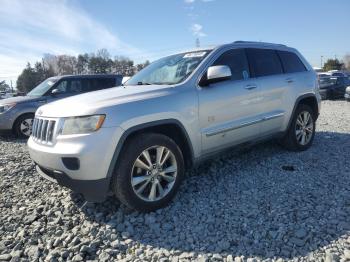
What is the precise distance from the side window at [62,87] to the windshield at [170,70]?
529cm

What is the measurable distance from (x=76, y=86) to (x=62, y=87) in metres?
0.43

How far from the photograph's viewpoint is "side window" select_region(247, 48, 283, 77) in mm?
4832

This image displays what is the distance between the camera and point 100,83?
10.2 meters

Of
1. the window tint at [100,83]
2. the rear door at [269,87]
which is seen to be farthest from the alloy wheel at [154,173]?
the window tint at [100,83]

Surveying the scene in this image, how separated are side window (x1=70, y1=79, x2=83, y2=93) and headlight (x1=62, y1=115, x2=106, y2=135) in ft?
22.7

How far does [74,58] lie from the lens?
72500 mm

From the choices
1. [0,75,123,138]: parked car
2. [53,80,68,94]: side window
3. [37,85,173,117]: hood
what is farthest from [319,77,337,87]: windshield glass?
[37,85,173,117]: hood

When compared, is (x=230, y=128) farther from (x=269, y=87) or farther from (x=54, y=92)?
(x=54, y=92)

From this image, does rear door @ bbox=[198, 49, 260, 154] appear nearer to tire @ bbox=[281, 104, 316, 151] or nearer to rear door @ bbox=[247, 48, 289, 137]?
rear door @ bbox=[247, 48, 289, 137]

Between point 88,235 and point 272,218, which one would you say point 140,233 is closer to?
point 88,235

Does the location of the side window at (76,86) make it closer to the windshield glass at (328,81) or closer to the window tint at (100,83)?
the window tint at (100,83)

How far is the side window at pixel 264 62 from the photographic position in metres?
4.83

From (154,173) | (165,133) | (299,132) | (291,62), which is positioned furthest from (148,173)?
(291,62)

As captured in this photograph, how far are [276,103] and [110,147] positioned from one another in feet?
9.58
